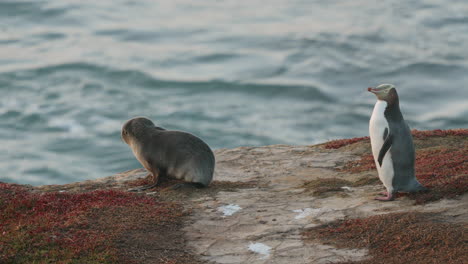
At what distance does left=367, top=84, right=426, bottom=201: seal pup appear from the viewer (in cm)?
1215

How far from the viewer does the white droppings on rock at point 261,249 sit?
34.4ft

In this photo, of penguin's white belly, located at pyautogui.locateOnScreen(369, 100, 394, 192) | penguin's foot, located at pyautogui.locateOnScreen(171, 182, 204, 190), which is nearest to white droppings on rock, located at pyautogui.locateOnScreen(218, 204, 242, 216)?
penguin's foot, located at pyautogui.locateOnScreen(171, 182, 204, 190)

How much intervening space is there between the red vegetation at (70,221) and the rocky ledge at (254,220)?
0.02 meters

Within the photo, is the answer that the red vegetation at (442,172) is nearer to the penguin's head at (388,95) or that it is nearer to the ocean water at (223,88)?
the penguin's head at (388,95)

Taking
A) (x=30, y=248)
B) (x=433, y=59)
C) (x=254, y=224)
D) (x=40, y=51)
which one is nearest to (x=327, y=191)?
(x=254, y=224)

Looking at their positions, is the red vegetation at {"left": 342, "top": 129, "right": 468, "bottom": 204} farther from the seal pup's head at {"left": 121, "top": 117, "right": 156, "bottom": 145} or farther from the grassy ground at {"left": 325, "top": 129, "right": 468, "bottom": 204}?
the seal pup's head at {"left": 121, "top": 117, "right": 156, "bottom": 145}

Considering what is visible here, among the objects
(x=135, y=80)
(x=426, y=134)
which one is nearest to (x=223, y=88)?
(x=135, y=80)

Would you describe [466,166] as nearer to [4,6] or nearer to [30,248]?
[30,248]

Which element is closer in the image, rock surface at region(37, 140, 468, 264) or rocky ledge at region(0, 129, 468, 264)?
rocky ledge at region(0, 129, 468, 264)

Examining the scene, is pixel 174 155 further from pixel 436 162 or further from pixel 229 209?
pixel 436 162

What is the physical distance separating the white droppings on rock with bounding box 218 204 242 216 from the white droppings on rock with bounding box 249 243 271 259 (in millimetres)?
1524

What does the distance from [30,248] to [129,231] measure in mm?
1504

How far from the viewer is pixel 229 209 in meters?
12.5

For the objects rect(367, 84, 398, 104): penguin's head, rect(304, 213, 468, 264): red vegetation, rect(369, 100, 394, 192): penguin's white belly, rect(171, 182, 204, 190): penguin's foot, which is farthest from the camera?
rect(171, 182, 204, 190): penguin's foot
